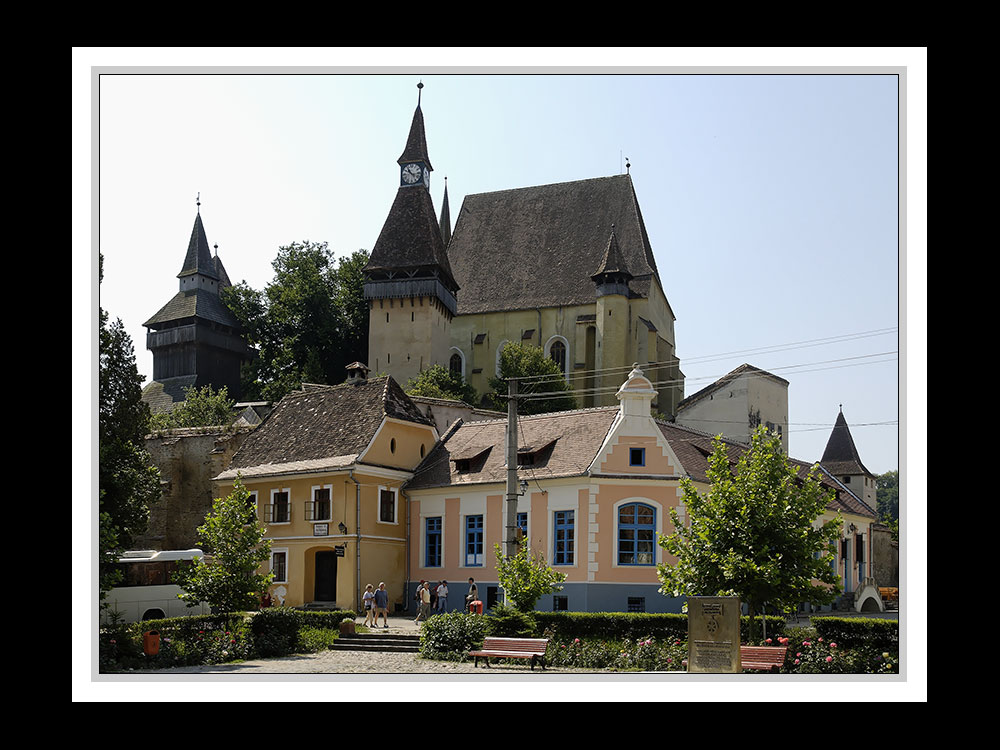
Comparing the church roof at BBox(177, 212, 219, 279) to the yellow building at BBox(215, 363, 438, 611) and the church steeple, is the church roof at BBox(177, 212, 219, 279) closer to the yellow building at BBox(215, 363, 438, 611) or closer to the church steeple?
the church steeple

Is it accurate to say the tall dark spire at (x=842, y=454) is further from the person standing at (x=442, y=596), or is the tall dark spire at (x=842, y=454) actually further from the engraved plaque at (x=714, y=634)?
the engraved plaque at (x=714, y=634)

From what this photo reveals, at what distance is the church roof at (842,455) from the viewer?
5781 centimetres

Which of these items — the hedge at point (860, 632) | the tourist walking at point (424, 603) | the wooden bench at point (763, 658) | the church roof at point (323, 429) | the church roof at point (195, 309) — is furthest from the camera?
the church roof at point (195, 309)

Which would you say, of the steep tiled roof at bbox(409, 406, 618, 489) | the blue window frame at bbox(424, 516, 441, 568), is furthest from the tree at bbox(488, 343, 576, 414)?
the blue window frame at bbox(424, 516, 441, 568)

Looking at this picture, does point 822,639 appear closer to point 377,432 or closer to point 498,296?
point 377,432

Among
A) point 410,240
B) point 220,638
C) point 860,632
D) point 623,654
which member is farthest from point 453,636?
point 410,240

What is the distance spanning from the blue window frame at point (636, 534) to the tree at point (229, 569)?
1043 cm

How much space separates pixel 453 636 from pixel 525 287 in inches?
2098

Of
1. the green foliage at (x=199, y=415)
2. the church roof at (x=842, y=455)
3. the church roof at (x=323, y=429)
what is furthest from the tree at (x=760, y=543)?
the green foliage at (x=199, y=415)

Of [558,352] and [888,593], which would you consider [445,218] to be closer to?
[558,352]

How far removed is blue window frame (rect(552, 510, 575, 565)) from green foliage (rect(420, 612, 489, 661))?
8.31 meters

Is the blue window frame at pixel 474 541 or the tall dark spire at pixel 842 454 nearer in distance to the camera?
the blue window frame at pixel 474 541

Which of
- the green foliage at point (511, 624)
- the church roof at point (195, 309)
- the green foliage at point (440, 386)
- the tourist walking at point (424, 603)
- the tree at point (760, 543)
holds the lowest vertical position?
the tourist walking at point (424, 603)

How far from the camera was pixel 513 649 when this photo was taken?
2377 cm
